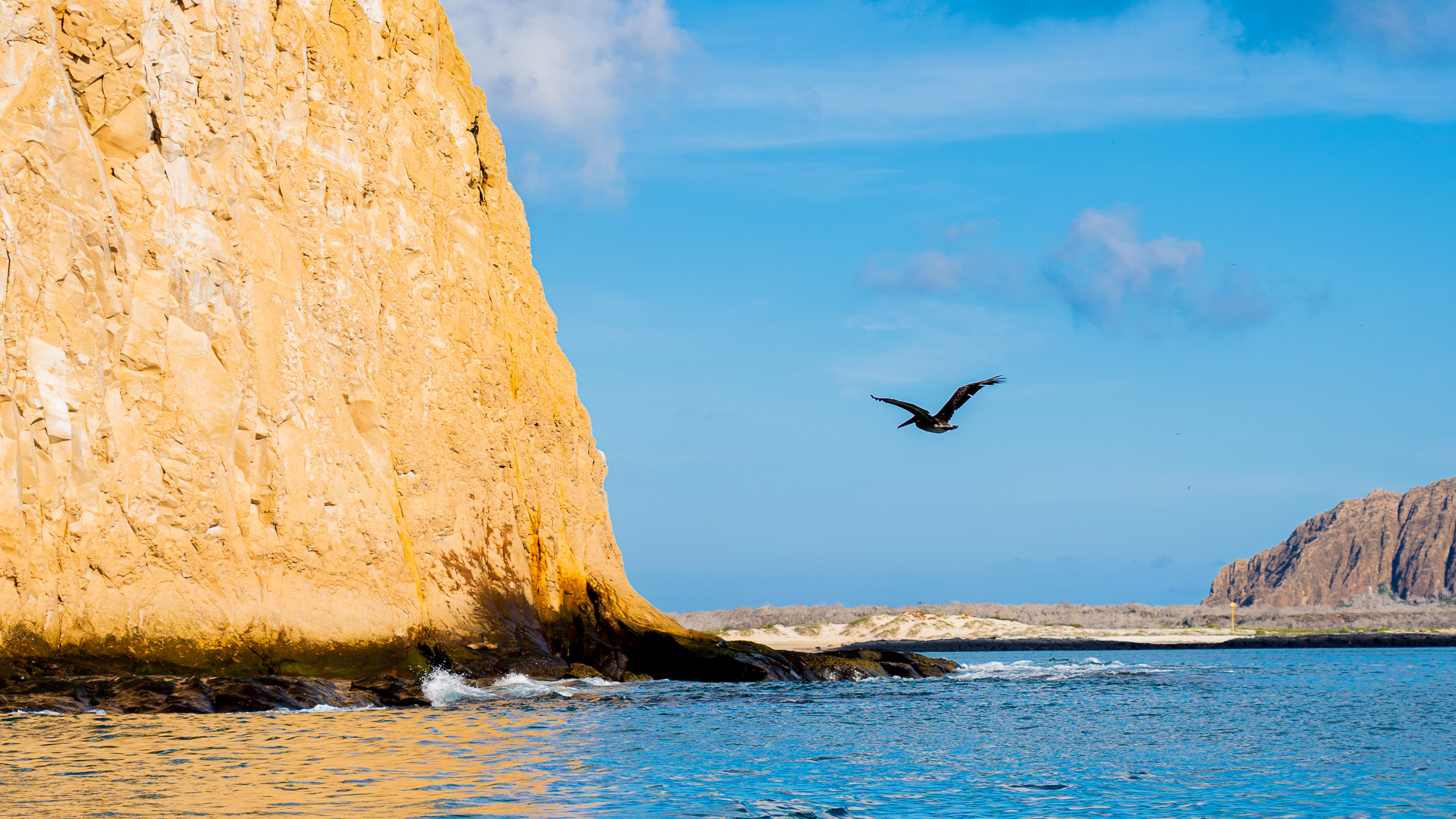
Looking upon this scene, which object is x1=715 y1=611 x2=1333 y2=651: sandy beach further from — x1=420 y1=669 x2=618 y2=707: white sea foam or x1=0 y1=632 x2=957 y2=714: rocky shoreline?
x1=420 y1=669 x2=618 y2=707: white sea foam

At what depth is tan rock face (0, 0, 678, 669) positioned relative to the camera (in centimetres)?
2533

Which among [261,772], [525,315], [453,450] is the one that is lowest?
[261,772]

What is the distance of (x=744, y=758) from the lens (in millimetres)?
18547

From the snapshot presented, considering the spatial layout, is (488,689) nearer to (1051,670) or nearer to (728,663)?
(728,663)

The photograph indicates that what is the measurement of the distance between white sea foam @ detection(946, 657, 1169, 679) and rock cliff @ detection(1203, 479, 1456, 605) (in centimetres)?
8202

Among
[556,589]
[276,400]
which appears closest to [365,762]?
[276,400]

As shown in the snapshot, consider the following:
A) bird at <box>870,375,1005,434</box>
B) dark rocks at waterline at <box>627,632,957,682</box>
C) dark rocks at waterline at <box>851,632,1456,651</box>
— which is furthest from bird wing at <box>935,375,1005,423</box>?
dark rocks at waterline at <box>851,632,1456,651</box>

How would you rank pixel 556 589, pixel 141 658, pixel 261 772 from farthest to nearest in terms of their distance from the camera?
pixel 556 589, pixel 141 658, pixel 261 772

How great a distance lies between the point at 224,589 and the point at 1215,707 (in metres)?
22.4

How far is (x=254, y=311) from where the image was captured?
1130 inches

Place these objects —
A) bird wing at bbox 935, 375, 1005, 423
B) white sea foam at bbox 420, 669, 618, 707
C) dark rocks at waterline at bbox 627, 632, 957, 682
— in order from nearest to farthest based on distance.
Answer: bird wing at bbox 935, 375, 1005, 423
white sea foam at bbox 420, 669, 618, 707
dark rocks at waterline at bbox 627, 632, 957, 682

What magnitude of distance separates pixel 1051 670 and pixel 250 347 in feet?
101

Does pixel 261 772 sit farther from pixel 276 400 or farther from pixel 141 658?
pixel 276 400

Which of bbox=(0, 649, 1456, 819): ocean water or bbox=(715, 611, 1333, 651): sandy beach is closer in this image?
bbox=(0, 649, 1456, 819): ocean water
